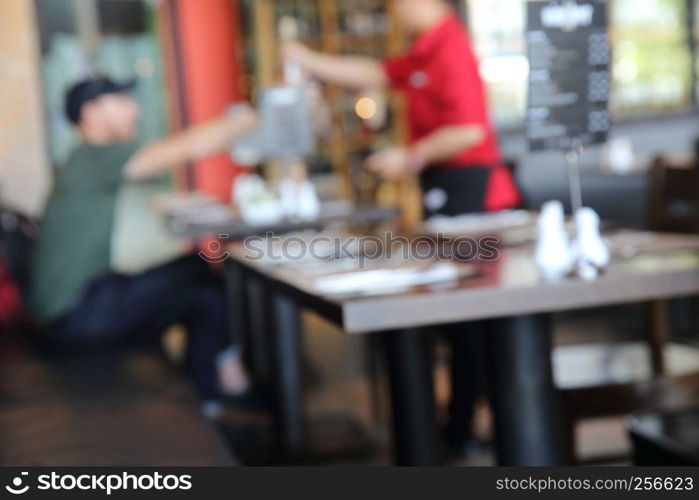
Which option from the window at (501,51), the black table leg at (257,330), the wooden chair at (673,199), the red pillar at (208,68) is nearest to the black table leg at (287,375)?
the black table leg at (257,330)

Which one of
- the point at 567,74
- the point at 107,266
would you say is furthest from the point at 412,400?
the point at 107,266

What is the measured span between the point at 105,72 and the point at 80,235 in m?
5.15

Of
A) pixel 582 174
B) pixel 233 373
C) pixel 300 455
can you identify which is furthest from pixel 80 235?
pixel 582 174

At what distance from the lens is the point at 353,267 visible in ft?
7.75

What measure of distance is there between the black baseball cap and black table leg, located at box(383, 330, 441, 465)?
164 cm

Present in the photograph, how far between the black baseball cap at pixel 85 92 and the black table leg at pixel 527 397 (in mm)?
2108

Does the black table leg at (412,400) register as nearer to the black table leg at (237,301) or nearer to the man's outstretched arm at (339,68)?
the man's outstretched arm at (339,68)

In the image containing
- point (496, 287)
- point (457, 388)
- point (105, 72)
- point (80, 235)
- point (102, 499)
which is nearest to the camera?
point (102, 499)

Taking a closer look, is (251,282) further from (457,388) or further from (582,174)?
(582,174)

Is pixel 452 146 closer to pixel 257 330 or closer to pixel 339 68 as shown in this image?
pixel 339 68

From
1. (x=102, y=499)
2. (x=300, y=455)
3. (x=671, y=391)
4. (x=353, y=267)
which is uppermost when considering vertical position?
(x=353, y=267)

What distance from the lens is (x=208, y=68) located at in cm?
825

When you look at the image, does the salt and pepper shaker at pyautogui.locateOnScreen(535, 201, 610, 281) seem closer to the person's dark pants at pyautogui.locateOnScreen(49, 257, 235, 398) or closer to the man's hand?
the man's hand

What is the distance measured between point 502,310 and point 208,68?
6764 mm
